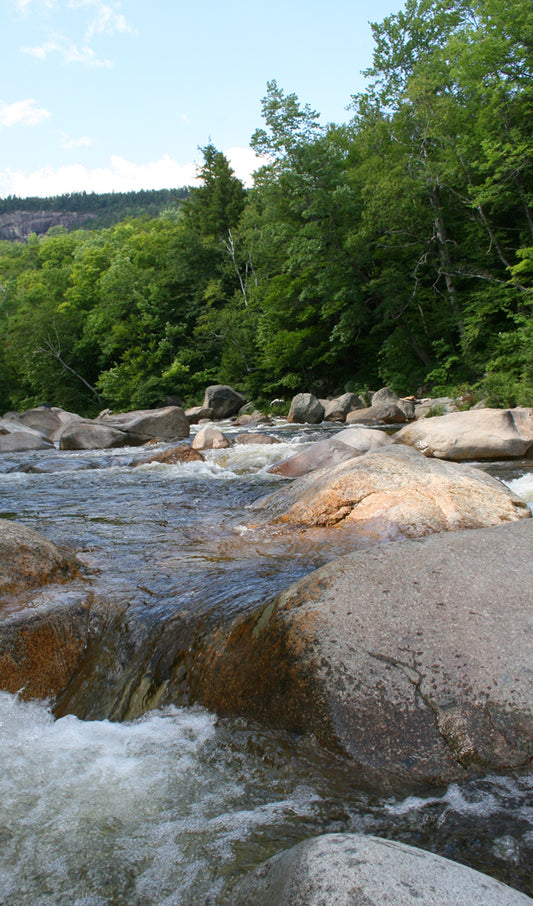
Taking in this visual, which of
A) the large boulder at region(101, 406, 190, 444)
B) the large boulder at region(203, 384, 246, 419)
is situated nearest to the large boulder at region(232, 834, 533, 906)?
the large boulder at region(101, 406, 190, 444)

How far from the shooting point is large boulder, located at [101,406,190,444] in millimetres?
17406

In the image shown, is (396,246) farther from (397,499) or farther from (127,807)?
(127,807)

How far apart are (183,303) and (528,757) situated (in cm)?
3718

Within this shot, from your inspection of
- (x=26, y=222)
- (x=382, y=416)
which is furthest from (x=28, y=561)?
(x=26, y=222)

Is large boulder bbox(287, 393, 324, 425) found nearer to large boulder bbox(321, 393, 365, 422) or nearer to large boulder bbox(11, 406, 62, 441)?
large boulder bbox(321, 393, 365, 422)

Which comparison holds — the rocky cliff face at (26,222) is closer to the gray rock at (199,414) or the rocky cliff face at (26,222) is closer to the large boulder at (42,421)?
the large boulder at (42,421)

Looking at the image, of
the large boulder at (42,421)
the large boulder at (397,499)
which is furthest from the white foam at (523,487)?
the large boulder at (42,421)

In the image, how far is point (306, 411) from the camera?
70.4 feet

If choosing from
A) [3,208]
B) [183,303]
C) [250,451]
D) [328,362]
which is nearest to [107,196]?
[3,208]

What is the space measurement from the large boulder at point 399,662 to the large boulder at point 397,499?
177 centimetres

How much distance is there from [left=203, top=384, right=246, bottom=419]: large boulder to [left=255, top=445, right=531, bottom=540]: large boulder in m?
21.4

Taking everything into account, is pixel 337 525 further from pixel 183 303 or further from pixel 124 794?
pixel 183 303

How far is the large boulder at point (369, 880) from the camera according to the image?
5.26 feet

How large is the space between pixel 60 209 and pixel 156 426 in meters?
173
